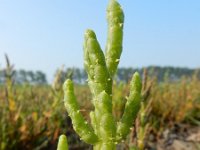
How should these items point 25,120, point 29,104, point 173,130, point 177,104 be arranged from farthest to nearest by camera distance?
1. point 177,104
2. point 173,130
3. point 29,104
4. point 25,120

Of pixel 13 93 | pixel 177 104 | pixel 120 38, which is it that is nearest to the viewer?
pixel 120 38

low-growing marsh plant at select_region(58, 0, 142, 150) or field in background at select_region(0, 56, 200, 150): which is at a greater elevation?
low-growing marsh plant at select_region(58, 0, 142, 150)

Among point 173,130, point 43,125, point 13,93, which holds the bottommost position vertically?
point 173,130

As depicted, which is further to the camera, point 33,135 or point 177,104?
point 177,104

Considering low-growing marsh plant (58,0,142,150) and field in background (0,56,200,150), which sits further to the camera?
field in background (0,56,200,150)

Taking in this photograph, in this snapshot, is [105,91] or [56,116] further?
[56,116]

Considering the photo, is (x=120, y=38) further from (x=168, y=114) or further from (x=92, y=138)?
(x=168, y=114)

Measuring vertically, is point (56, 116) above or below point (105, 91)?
below

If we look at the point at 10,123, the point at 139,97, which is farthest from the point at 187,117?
the point at 139,97
